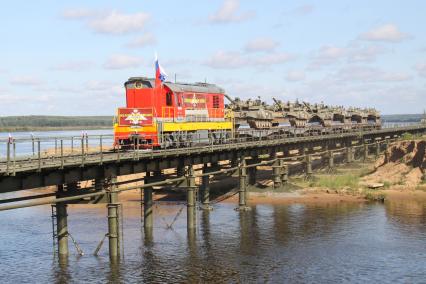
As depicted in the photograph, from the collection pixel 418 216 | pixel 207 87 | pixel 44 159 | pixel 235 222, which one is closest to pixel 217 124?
pixel 207 87

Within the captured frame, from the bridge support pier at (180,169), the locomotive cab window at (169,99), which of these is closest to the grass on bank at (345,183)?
the bridge support pier at (180,169)

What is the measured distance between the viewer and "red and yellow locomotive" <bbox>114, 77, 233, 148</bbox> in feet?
124

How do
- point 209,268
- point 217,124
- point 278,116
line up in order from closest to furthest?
1. point 209,268
2. point 217,124
3. point 278,116

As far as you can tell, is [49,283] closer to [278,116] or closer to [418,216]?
[418,216]

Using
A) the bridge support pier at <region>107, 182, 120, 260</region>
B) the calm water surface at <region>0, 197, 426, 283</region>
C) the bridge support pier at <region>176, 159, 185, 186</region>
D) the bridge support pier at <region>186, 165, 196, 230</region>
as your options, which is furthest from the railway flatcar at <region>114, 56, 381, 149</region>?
the calm water surface at <region>0, 197, 426, 283</region>

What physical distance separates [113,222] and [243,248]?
27.8 feet

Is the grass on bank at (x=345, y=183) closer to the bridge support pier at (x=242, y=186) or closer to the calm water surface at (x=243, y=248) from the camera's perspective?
the calm water surface at (x=243, y=248)

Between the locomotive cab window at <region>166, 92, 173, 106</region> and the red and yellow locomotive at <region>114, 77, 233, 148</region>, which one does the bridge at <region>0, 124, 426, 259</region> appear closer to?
the red and yellow locomotive at <region>114, 77, 233, 148</region>

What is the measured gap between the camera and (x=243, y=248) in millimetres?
34438

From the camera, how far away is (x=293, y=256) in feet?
107

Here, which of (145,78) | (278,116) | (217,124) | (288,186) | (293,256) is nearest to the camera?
(293,256)

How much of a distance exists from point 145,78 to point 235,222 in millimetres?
12683

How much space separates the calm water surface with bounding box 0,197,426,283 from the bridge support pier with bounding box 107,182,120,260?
73cm

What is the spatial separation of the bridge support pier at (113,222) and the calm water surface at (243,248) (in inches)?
28.9
